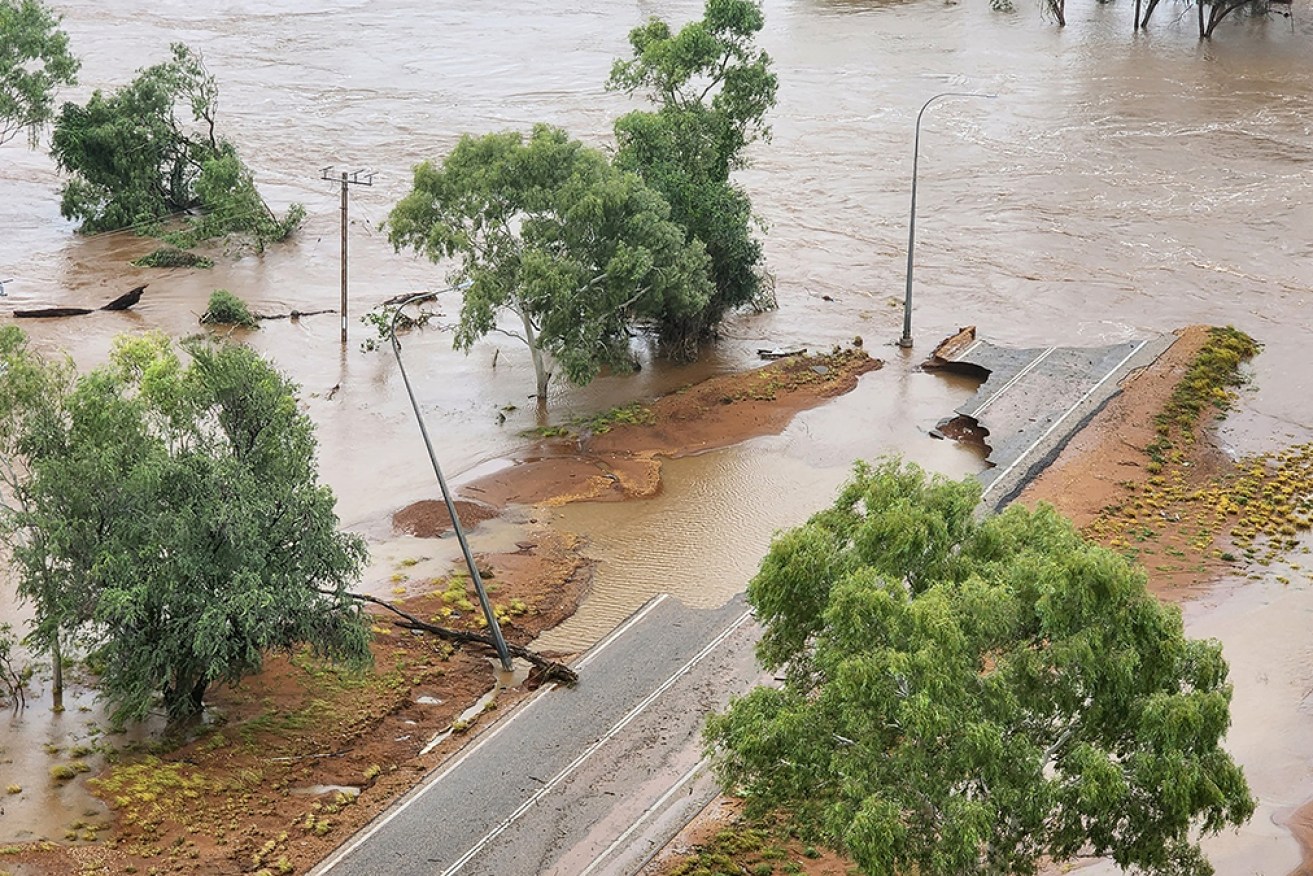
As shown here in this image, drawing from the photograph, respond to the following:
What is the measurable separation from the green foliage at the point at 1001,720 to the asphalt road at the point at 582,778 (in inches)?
Answer: 278

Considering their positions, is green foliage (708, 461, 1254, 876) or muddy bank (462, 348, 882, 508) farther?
muddy bank (462, 348, 882, 508)

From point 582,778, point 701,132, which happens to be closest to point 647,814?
point 582,778

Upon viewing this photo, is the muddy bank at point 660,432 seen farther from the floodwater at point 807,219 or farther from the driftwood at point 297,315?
the driftwood at point 297,315

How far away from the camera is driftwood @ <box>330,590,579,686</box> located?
35906 mm

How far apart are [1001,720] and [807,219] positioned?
5493cm

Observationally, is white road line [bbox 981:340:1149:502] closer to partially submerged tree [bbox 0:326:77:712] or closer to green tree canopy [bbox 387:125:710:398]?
green tree canopy [bbox 387:125:710:398]

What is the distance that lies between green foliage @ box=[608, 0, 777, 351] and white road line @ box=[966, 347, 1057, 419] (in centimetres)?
971

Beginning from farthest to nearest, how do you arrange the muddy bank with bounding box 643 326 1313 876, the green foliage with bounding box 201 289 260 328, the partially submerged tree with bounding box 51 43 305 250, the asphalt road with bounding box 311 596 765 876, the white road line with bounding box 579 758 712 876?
the partially submerged tree with bounding box 51 43 305 250 → the green foliage with bounding box 201 289 260 328 → the muddy bank with bounding box 643 326 1313 876 → the asphalt road with bounding box 311 596 765 876 → the white road line with bounding box 579 758 712 876

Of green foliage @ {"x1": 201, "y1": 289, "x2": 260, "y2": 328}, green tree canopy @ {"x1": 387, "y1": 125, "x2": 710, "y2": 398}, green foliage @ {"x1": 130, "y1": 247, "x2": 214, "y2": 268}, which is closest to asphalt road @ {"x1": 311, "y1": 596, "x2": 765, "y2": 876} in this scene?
green tree canopy @ {"x1": 387, "y1": 125, "x2": 710, "y2": 398}

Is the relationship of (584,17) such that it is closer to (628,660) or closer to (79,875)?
(628,660)

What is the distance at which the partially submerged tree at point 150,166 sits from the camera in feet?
234

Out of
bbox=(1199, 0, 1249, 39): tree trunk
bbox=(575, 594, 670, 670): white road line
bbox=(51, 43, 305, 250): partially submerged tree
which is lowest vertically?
bbox=(575, 594, 670, 670): white road line

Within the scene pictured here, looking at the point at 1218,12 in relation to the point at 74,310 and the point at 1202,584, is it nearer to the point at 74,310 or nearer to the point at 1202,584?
the point at 1202,584

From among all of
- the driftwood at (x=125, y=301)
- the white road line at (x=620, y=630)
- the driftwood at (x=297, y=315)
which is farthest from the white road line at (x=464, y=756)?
the driftwood at (x=125, y=301)
